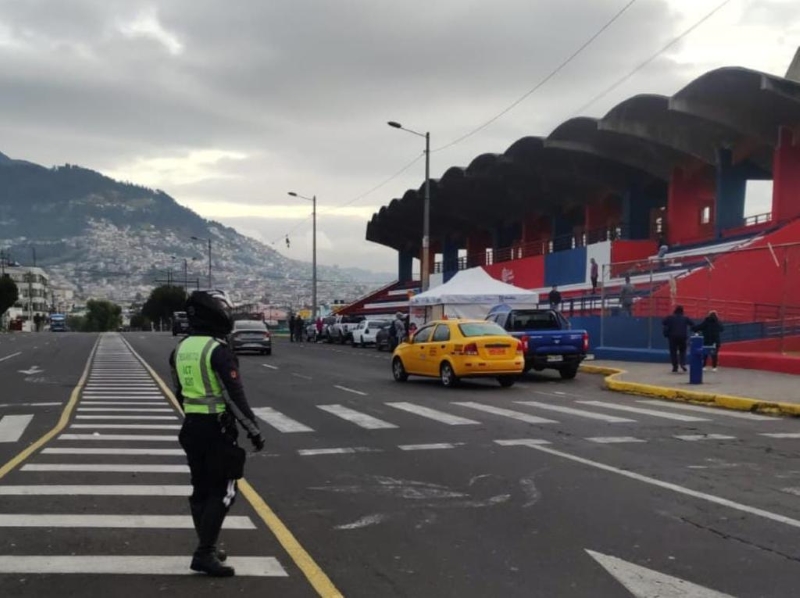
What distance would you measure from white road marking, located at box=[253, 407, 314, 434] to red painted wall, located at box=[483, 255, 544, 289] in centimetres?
3751

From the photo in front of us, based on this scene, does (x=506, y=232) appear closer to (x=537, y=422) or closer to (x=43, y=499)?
(x=537, y=422)

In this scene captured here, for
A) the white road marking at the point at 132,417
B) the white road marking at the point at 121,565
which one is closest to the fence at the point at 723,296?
the white road marking at the point at 132,417

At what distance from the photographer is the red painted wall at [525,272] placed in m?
51.3

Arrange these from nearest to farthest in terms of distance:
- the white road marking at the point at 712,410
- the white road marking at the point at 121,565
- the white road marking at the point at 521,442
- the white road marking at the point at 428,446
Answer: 1. the white road marking at the point at 121,565
2. the white road marking at the point at 428,446
3. the white road marking at the point at 521,442
4. the white road marking at the point at 712,410

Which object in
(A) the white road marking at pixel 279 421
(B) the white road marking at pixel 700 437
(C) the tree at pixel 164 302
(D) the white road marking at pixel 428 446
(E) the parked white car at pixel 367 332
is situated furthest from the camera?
(C) the tree at pixel 164 302

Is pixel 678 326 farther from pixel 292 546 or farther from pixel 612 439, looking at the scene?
pixel 292 546

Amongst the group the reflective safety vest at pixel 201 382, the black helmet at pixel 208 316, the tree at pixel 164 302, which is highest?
the tree at pixel 164 302

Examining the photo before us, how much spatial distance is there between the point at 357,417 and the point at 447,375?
18.9 feet

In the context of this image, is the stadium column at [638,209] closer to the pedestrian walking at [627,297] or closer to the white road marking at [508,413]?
the pedestrian walking at [627,297]

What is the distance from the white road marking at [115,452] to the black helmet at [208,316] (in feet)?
16.6

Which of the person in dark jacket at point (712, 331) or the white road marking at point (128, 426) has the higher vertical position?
the person in dark jacket at point (712, 331)

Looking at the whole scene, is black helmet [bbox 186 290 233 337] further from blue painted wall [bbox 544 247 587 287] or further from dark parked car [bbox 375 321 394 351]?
blue painted wall [bbox 544 247 587 287]

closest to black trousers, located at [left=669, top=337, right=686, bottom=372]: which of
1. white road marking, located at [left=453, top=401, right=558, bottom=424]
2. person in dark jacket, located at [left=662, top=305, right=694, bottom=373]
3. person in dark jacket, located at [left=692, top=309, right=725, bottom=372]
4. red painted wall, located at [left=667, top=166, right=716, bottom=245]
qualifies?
person in dark jacket, located at [left=662, top=305, right=694, bottom=373]

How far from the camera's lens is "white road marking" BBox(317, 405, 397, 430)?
12.4 metres
